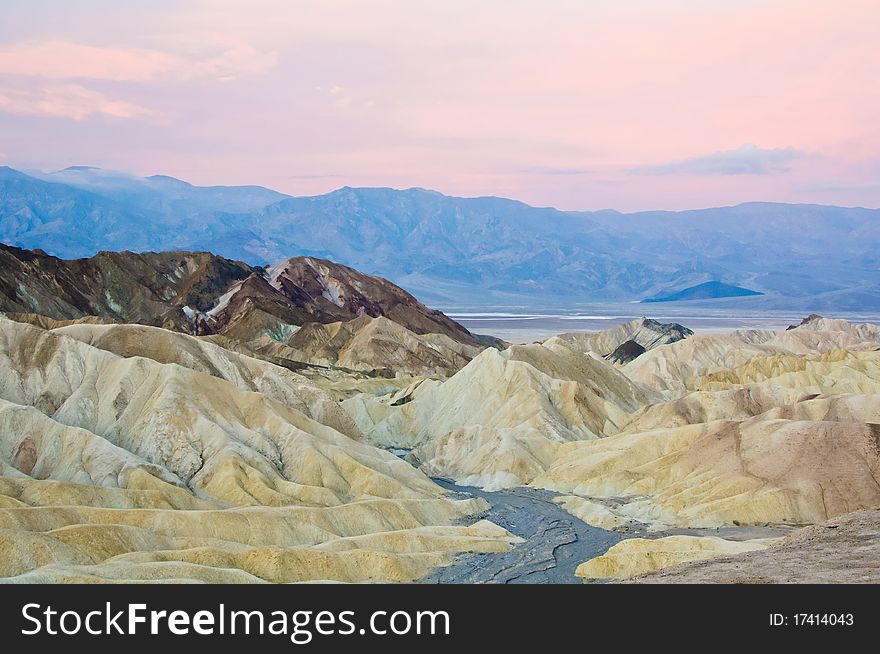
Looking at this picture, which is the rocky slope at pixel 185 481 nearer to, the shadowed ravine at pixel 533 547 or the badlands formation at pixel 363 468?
the badlands formation at pixel 363 468

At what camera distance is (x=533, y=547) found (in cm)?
7656

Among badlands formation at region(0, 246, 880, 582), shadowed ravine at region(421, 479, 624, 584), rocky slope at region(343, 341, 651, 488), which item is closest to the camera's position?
badlands formation at region(0, 246, 880, 582)

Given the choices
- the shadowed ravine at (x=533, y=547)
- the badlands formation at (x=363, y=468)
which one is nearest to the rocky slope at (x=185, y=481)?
the badlands formation at (x=363, y=468)

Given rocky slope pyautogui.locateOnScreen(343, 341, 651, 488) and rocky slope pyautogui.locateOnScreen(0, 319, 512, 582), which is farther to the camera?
rocky slope pyautogui.locateOnScreen(343, 341, 651, 488)

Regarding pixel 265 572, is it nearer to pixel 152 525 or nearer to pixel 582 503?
pixel 152 525

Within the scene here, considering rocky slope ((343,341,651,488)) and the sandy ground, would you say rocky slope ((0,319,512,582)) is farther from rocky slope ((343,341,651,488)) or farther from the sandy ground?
the sandy ground

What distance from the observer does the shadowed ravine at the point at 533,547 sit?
222ft

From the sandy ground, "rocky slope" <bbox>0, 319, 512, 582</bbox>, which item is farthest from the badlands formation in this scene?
the sandy ground

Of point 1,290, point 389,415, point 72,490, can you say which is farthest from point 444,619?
point 1,290

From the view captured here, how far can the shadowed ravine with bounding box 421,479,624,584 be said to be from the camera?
6769 centimetres

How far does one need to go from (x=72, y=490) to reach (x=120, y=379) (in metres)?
26.3

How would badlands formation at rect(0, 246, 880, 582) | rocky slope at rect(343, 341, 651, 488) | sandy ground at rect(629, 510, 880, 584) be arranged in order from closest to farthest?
sandy ground at rect(629, 510, 880, 584)
badlands formation at rect(0, 246, 880, 582)
rocky slope at rect(343, 341, 651, 488)

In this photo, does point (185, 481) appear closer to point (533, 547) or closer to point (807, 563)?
point (533, 547)

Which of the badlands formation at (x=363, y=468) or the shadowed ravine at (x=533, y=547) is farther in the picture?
the shadowed ravine at (x=533, y=547)
